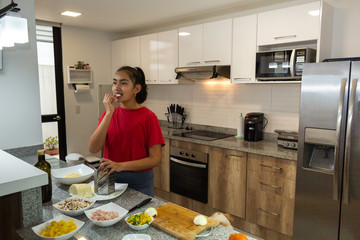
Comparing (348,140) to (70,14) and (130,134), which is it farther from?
(70,14)

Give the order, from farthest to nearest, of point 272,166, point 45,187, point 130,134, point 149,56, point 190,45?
1. point 149,56
2. point 190,45
3. point 272,166
4. point 130,134
5. point 45,187

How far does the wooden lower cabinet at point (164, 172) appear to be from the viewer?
148 inches

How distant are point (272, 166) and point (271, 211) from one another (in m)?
0.45

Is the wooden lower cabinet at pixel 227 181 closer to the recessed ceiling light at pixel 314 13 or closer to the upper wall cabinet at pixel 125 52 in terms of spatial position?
the recessed ceiling light at pixel 314 13

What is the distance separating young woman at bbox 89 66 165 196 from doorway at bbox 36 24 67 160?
9.34ft

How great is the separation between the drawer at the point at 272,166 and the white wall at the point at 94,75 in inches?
113

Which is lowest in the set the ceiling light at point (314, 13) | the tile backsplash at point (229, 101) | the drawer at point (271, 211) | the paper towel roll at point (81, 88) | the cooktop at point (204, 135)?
the drawer at point (271, 211)

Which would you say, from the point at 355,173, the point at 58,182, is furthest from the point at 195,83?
the point at 58,182

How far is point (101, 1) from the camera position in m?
3.12

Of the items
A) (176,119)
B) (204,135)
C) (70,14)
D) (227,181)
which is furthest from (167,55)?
(227,181)

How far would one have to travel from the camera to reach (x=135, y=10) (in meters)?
3.51

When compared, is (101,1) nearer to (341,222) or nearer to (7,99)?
(7,99)

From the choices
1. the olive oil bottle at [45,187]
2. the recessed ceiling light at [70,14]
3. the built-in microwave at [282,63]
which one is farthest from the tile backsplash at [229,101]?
the olive oil bottle at [45,187]

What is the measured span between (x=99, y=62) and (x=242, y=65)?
2660 millimetres
